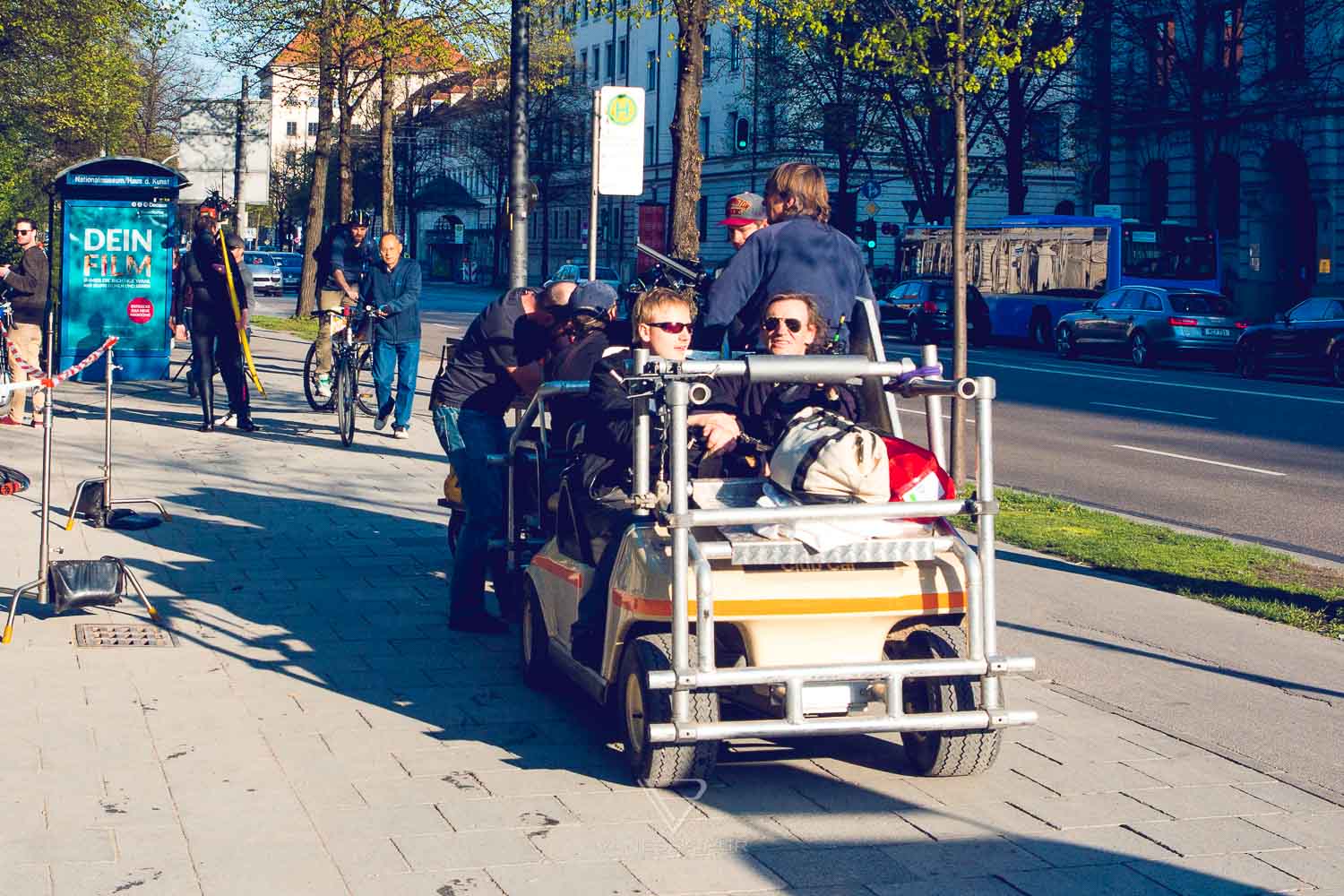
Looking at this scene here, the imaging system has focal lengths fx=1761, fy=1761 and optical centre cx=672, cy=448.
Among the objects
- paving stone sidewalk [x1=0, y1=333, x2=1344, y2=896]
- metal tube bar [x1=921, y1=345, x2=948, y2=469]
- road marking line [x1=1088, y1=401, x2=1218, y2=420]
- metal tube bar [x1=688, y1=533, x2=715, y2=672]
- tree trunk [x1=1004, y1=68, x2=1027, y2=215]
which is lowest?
paving stone sidewalk [x1=0, y1=333, x2=1344, y2=896]

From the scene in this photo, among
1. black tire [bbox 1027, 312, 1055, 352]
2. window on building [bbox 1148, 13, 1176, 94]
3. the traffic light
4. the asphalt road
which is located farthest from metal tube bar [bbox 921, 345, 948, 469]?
the traffic light

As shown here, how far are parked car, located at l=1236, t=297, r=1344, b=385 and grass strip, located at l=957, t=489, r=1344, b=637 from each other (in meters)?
17.8

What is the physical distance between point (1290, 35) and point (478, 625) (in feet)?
126

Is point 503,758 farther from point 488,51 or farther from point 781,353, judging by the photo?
point 488,51

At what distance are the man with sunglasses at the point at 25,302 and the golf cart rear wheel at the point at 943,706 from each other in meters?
11.9

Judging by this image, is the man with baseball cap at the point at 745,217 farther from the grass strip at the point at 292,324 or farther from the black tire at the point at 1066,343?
the black tire at the point at 1066,343

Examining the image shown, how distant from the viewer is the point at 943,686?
5.31 metres

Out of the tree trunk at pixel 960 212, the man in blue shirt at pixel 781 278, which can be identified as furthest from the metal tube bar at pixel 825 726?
the tree trunk at pixel 960 212

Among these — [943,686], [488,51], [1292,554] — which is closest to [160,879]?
[943,686]

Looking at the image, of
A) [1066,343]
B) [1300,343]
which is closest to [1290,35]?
[1066,343]

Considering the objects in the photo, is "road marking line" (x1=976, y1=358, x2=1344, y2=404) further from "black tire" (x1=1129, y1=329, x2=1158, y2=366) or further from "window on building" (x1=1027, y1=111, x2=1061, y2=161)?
"window on building" (x1=1027, y1=111, x2=1061, y2=161)

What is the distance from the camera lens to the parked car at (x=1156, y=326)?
32156 millimetres

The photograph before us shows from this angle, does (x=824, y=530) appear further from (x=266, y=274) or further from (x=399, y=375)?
(x=266, y=274)

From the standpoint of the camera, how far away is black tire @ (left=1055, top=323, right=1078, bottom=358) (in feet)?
115
